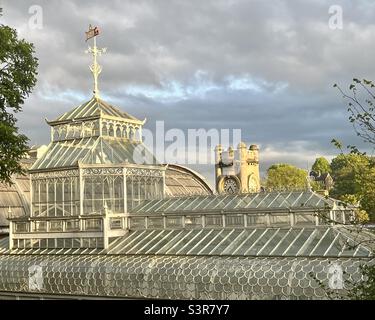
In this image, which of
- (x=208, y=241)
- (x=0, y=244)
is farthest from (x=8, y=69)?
(x=0, y=244)

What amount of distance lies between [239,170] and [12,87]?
228 feet

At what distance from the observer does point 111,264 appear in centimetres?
2703

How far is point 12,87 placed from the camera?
20688 millimetres

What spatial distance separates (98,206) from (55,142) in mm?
7194

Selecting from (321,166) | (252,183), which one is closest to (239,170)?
(252,183)

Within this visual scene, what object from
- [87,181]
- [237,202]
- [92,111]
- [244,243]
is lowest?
[244,243]

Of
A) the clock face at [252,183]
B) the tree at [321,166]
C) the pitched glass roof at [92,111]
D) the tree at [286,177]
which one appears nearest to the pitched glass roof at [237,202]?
the pitched glass roof at [92,111]

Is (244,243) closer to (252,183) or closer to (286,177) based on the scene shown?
(252,183)

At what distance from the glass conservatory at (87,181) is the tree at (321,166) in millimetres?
101015

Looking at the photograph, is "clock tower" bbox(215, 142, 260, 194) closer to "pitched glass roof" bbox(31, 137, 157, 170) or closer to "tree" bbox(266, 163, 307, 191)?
"tree" bbox(266, 163, 307, 191)

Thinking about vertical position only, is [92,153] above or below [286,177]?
below
